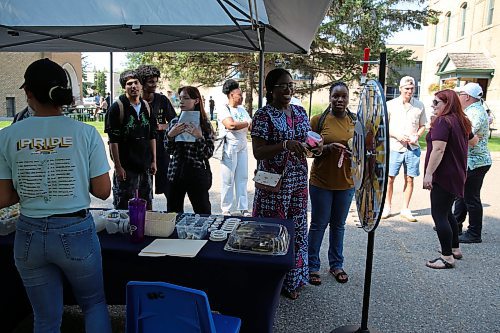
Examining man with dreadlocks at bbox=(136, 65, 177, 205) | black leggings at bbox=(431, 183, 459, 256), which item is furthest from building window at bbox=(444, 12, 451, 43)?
man with dreadlocks at bbox=(136, 65, 177, 205)

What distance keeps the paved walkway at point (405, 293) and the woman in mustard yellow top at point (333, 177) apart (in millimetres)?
305

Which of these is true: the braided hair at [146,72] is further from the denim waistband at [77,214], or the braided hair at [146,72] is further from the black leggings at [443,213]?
the black leggings at [443,213]

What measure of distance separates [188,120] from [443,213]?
2378mm

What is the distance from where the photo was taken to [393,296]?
3.34m

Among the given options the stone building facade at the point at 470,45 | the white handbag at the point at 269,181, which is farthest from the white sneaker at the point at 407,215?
the stone building facade at the point at 470,45

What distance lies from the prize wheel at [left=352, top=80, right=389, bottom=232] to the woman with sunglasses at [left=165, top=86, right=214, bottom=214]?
1654 mm

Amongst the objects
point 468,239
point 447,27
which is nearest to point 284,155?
point 468,239

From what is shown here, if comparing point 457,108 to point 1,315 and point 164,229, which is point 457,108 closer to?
point 164,229

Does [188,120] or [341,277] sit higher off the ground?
[188,120]

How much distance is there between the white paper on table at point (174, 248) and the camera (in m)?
2.17

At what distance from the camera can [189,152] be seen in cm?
371

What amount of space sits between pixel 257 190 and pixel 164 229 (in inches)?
35.8

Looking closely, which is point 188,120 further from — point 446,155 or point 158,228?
point 446,155

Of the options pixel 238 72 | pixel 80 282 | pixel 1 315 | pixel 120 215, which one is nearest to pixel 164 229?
pixel 120 215
